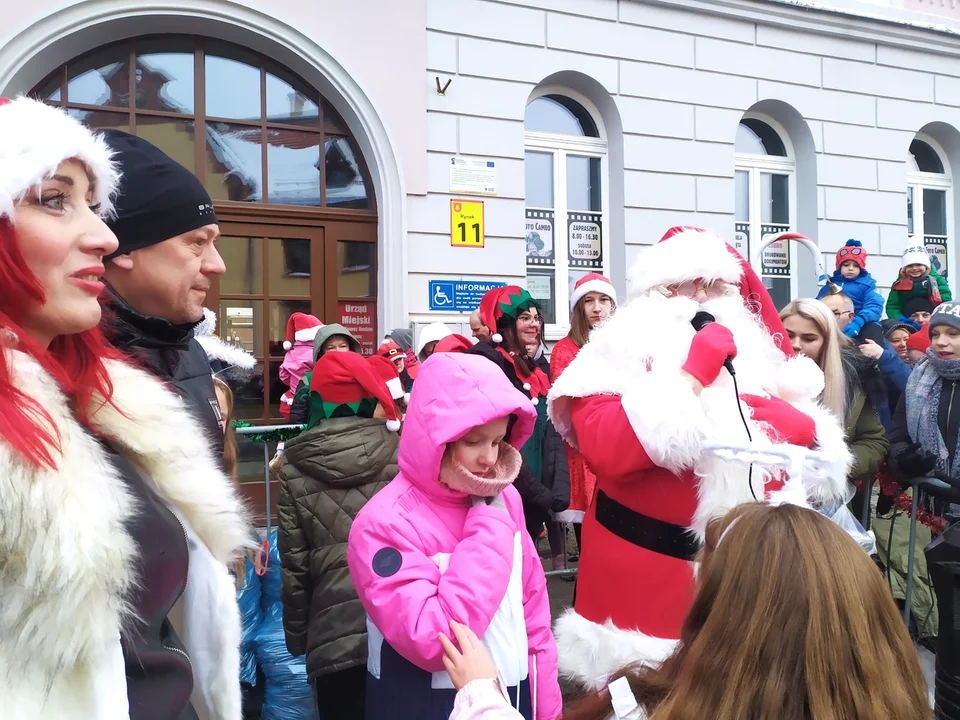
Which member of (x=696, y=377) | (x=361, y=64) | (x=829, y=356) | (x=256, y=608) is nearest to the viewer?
(x=696, y=377)

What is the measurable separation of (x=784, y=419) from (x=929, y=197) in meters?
9.04

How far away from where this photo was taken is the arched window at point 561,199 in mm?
7582

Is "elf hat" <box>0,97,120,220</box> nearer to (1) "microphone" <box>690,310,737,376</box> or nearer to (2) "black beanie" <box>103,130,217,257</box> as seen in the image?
(2) "black beanie" <box>103,130,217,257</box>

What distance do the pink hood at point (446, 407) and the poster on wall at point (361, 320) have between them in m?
4.95

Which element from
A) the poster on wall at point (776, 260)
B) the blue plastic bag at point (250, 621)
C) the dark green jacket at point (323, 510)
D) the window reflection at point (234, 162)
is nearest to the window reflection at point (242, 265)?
the window reflection at point (234, 162)

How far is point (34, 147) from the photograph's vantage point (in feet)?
3.51

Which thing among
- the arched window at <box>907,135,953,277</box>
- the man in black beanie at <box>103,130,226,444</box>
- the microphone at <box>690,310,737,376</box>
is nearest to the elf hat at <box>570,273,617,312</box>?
the microphone at <box>690,310,737,376</box>

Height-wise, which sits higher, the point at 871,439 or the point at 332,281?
the point at 332,281

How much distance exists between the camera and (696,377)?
2158mm

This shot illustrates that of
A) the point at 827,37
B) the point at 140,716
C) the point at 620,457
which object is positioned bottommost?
the point at 140,716

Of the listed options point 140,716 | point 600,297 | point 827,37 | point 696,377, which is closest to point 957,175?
point 827,37

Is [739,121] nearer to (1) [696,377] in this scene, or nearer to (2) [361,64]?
(2) [361,64]

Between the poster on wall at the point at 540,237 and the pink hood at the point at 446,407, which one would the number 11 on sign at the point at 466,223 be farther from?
the pink hood at the point at 446,407

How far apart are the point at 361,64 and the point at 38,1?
251 centimetres
